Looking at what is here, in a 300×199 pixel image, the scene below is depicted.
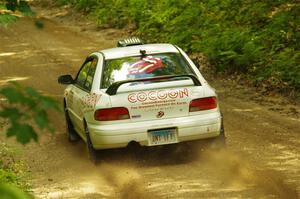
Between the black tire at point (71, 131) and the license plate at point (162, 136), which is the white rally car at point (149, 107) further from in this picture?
the black tire at point (71, 131)

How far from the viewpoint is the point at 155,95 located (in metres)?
7.61

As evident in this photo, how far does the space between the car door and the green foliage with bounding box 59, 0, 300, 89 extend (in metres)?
5.36

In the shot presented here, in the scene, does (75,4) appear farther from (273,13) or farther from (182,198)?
(182,198)

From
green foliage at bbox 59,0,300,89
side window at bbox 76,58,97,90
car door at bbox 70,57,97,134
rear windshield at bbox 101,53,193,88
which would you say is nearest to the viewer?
rear windshield at bbox 101,53,193,88

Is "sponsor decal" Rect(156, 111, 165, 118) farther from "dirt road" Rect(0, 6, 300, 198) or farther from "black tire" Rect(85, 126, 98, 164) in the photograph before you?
"black tire" Rect(85, 126, 98, 164)

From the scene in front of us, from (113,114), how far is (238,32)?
867 centimetres

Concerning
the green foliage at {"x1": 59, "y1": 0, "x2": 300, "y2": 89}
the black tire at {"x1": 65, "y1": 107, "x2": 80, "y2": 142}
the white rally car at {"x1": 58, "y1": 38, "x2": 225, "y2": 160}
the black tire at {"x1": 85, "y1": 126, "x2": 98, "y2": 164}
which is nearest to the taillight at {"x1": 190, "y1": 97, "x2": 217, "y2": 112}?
the white rally car at {"x1": 58, "y1": 38, "x2": 225, "y2": 160}

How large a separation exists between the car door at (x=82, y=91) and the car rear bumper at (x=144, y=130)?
66 centimetres

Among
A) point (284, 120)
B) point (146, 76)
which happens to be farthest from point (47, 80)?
point (146, 76)

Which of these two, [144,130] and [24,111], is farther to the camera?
[144,130]

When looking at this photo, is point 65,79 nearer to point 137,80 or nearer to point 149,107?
point 137,80

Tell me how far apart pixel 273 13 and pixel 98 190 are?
36.7 feet

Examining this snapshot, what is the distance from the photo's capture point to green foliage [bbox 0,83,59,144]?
2.18 meters

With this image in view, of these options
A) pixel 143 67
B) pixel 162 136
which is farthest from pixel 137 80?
pixel 162 136
